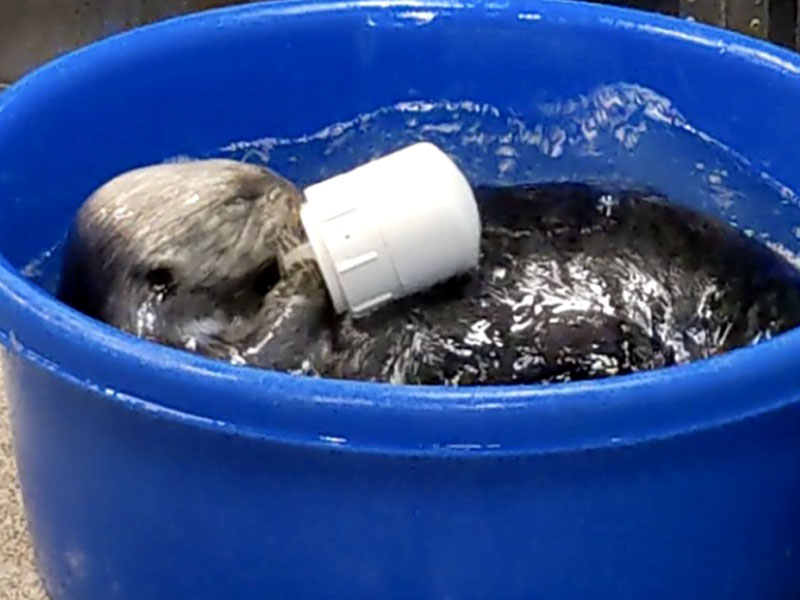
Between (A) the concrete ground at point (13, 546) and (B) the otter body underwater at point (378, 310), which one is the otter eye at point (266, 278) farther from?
(A) the concrete ground at point (13, 546)

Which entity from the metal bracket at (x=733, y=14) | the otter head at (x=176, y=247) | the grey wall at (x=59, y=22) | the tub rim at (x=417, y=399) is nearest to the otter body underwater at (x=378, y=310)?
the otter head at (x=176, y=247)

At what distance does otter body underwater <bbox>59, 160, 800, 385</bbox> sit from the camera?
896 millimetres

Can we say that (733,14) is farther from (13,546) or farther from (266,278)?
(13,546)

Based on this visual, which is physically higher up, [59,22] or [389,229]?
[389,229]

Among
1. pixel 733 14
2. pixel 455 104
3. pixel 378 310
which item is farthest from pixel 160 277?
pixel 733 14

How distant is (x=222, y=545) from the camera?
2.63 feet

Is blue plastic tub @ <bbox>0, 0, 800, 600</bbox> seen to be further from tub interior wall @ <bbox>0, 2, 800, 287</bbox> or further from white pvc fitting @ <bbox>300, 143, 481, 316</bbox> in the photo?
white pvc fitting @ <bbox>300, 143, 481, 316</bbox>

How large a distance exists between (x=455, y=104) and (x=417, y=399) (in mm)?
554

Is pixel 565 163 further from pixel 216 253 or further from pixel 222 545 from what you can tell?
pixel 222 545

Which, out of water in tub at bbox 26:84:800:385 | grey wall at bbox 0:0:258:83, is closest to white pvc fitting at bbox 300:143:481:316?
water in tub at bbox 26:84:800:385

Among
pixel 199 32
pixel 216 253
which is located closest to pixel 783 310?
pixel 216 253

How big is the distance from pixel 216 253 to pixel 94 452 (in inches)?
6.1

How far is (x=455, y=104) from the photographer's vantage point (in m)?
1.21

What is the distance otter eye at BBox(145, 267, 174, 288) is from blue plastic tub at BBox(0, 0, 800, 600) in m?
0.09
